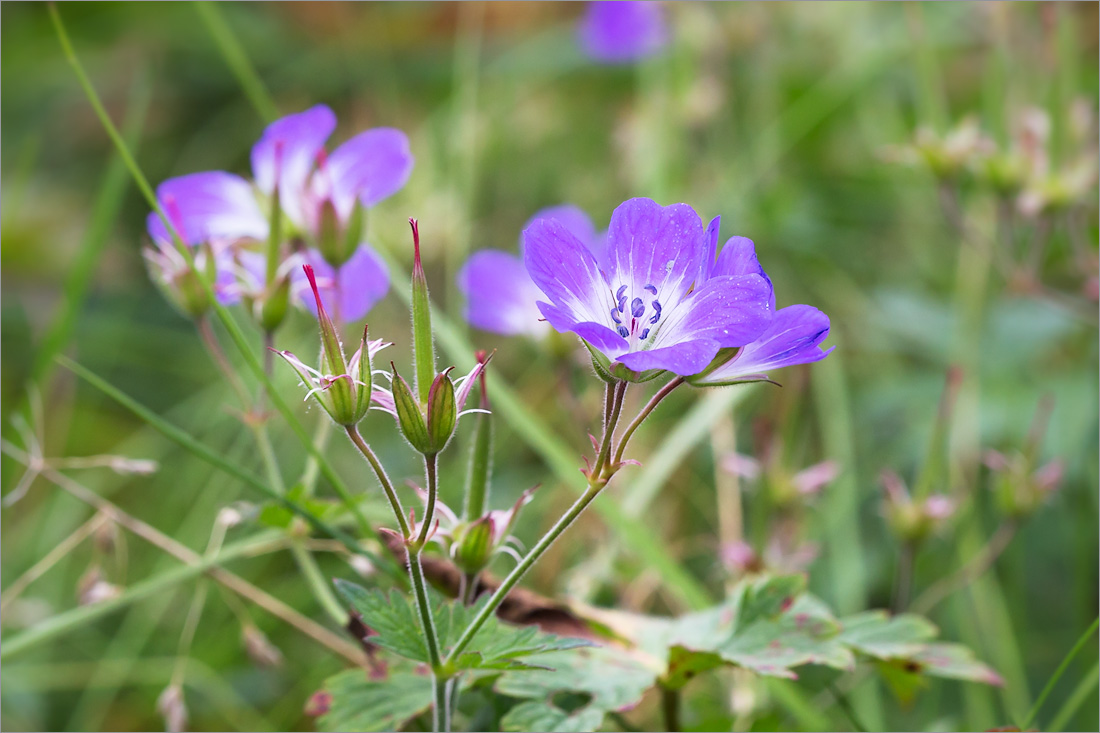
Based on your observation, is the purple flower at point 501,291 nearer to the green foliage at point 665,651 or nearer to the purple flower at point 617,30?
the green foliage at point 665,651

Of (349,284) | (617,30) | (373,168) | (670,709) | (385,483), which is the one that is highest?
(617,30)

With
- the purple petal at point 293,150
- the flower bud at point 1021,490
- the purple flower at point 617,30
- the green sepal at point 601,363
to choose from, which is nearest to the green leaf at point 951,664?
the flower bud at point 1021,490

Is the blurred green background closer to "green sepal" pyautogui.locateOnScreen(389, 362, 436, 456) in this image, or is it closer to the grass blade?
the grass blade

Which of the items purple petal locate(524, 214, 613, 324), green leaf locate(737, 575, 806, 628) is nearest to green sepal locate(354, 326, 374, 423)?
purple petal locate(524, 214, 613, 324)

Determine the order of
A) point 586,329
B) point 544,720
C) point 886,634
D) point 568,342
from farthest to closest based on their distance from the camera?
point 568,342 < point 886,634 < point 544,720 < point 586,329

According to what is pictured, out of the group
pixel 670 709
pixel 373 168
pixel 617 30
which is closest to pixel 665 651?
pixel 670 709

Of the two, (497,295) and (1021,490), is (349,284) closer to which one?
(497,295)
